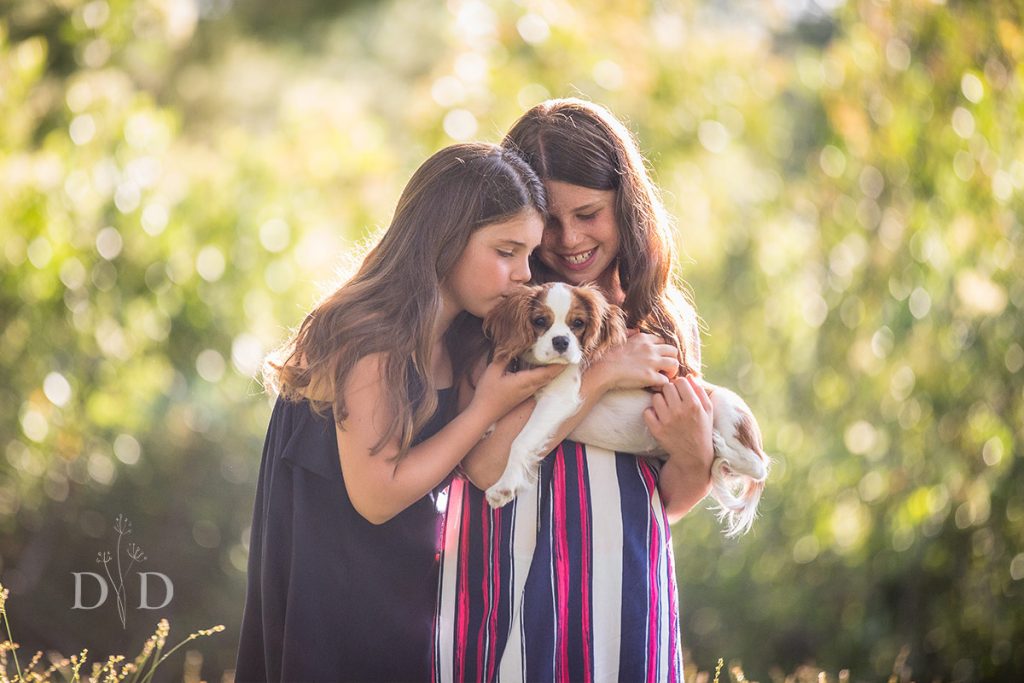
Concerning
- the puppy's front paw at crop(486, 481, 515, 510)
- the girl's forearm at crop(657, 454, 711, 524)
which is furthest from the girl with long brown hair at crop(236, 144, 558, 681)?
the girl's forearm at crop(657, 454, 711, 524)

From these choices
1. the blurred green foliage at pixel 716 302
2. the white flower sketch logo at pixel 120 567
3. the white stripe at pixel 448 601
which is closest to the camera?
the white stripe at pixel 448 601

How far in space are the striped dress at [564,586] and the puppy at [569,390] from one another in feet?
0.18

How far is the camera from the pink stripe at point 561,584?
225 centimetres

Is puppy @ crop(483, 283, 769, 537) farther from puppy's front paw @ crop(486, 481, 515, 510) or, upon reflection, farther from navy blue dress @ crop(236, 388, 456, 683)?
navy blue dress @ crop(236, 388, 456, 683)

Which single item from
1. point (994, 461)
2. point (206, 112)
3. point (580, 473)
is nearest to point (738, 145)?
point (994, 461)

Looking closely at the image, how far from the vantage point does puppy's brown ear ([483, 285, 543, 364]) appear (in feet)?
8.15

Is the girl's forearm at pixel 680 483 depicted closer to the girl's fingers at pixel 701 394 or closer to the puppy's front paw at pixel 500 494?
the girl's fingers at pixel 701 394

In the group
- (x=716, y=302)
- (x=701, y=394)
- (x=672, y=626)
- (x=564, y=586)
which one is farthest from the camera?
(x=716, y=302)

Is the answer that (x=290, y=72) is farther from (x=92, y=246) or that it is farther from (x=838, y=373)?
(x=838, y=373)

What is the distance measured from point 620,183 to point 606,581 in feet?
3.35

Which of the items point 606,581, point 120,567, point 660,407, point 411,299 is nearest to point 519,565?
point 606,581

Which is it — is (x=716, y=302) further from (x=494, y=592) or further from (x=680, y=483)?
(x=494, y=592)

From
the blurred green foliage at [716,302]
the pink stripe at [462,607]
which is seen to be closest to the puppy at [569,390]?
the pink stripe at [462,607]

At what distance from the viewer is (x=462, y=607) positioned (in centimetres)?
235
